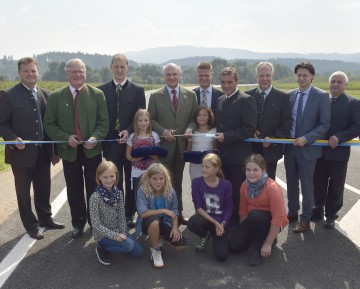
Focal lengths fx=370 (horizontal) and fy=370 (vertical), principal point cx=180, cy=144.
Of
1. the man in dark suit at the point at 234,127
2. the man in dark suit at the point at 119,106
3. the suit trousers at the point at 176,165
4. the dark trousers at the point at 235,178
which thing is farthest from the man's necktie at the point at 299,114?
the man in dark suit at the point at 119,106

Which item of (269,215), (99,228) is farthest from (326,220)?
(99,228)

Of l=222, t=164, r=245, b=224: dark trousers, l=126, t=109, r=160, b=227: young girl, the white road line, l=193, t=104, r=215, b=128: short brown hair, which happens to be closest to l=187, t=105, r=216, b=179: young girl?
l=193, t=104, r=215, b=128: short brown hair

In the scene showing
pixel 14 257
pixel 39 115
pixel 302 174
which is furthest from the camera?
pixel 302 174

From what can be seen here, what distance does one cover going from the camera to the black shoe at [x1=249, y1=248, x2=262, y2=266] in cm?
423

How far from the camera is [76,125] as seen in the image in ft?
16.3

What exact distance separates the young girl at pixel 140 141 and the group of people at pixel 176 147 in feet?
0.05

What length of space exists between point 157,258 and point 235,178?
5.29ft

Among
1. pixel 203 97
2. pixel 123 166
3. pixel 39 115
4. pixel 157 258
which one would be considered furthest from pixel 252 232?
pixel 39 115

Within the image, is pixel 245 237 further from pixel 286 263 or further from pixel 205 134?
pixel 205 134

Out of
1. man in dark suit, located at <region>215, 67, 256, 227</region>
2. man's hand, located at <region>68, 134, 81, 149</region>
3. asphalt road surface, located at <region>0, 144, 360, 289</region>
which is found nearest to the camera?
asphalt road surface, located at <region>0, 144, 360, 289</region>

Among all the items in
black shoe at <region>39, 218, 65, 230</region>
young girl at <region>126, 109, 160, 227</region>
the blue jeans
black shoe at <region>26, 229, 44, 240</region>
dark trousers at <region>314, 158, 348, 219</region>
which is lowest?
black shoe at <region>39, 218, 65, 230</region>

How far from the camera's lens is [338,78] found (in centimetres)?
506

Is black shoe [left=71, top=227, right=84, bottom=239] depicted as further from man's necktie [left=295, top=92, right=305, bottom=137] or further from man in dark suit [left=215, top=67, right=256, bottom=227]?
man's necktie [left=295, top=92, right=305, bottom=137]

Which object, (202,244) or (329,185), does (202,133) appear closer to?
(202,244)
